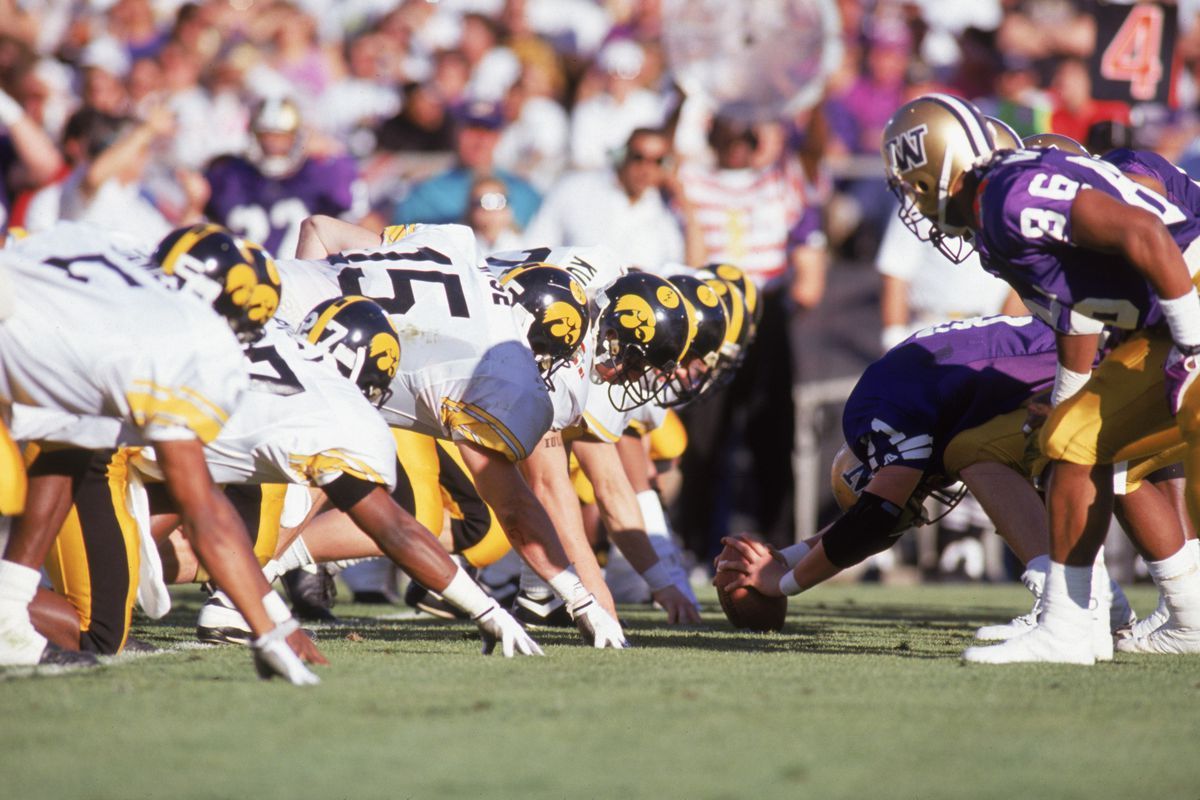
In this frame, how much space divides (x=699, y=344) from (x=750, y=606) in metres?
1.05

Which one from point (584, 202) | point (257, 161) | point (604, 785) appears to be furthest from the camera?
point (584, 202)

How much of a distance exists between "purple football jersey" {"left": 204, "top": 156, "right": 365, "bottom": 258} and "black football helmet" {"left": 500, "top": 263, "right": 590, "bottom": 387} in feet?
12.0

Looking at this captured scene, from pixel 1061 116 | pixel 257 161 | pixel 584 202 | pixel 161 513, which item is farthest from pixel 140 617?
pixel 1061 116

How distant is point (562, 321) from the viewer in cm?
550

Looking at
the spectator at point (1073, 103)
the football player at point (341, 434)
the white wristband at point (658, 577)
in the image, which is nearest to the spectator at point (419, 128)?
the spectator at point (1073, 103)

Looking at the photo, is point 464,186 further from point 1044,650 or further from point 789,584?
point 1044,650

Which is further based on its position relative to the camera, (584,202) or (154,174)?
(154,174)

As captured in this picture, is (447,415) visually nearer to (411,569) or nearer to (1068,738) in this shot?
(411,569)

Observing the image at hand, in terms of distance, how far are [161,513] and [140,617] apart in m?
1.26

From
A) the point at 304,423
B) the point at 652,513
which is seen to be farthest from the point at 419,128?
the point at 304,423

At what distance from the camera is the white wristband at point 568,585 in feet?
17.6

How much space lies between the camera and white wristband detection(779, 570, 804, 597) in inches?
231

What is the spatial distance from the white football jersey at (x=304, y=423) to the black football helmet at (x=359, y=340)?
0.06m

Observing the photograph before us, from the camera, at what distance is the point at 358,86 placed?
1241cm
